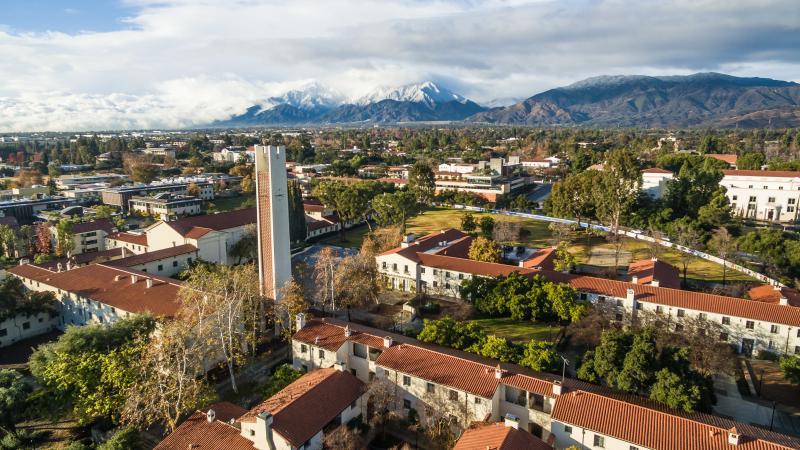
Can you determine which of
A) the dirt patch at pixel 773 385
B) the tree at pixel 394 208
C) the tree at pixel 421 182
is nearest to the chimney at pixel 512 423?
the dirt patch at pixel 773 385

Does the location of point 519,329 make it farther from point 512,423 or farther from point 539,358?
point 512,423

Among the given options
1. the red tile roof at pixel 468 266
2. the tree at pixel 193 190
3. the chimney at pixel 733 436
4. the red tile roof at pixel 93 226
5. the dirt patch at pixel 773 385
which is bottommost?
the dirt patch at pixel 773 385

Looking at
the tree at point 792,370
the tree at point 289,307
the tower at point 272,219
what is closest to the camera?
the tree at point 792,370

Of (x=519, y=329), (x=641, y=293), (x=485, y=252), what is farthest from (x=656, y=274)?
(x=485, y=252)

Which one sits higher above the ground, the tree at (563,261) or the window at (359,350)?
the tree at (563,261)

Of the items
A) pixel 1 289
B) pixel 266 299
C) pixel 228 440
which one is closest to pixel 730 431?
pixel 228 440

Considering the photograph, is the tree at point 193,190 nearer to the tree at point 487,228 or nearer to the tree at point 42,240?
the tree at point 42,240

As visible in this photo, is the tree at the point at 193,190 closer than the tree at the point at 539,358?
No
